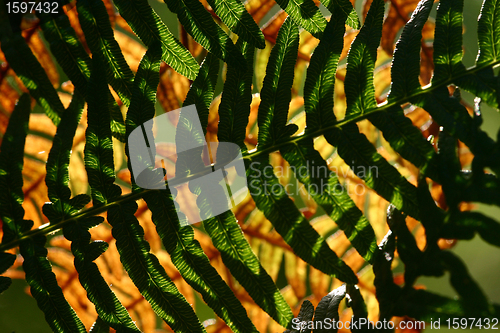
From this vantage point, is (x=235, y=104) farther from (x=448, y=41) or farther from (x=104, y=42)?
(x=448, y=41)

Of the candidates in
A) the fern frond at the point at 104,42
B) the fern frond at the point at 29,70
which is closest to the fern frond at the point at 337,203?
the fern frond at the point at 104,42

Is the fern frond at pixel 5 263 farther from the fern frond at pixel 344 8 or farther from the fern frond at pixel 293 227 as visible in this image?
the fern frond at pixel 344 8

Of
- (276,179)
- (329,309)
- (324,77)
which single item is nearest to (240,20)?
(324,77)

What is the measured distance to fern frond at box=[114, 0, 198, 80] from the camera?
601 mm

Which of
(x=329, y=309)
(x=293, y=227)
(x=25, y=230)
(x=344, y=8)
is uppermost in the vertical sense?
(x=344, y=8)

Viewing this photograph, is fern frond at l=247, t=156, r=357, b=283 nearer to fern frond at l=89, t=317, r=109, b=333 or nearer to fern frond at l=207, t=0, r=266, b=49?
fern frond at l=207, t=0, r=266, b=49

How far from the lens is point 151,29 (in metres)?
0.60

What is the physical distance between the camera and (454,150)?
1.75 feet

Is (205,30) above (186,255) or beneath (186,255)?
above

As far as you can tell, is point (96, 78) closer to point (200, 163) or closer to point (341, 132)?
point (200, 163)

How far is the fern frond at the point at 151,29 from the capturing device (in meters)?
0.60

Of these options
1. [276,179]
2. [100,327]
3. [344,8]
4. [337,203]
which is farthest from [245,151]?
[100,327]

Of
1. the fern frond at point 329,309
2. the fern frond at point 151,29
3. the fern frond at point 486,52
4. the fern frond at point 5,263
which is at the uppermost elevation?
the fern frond at point 151,29

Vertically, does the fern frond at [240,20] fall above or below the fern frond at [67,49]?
below
